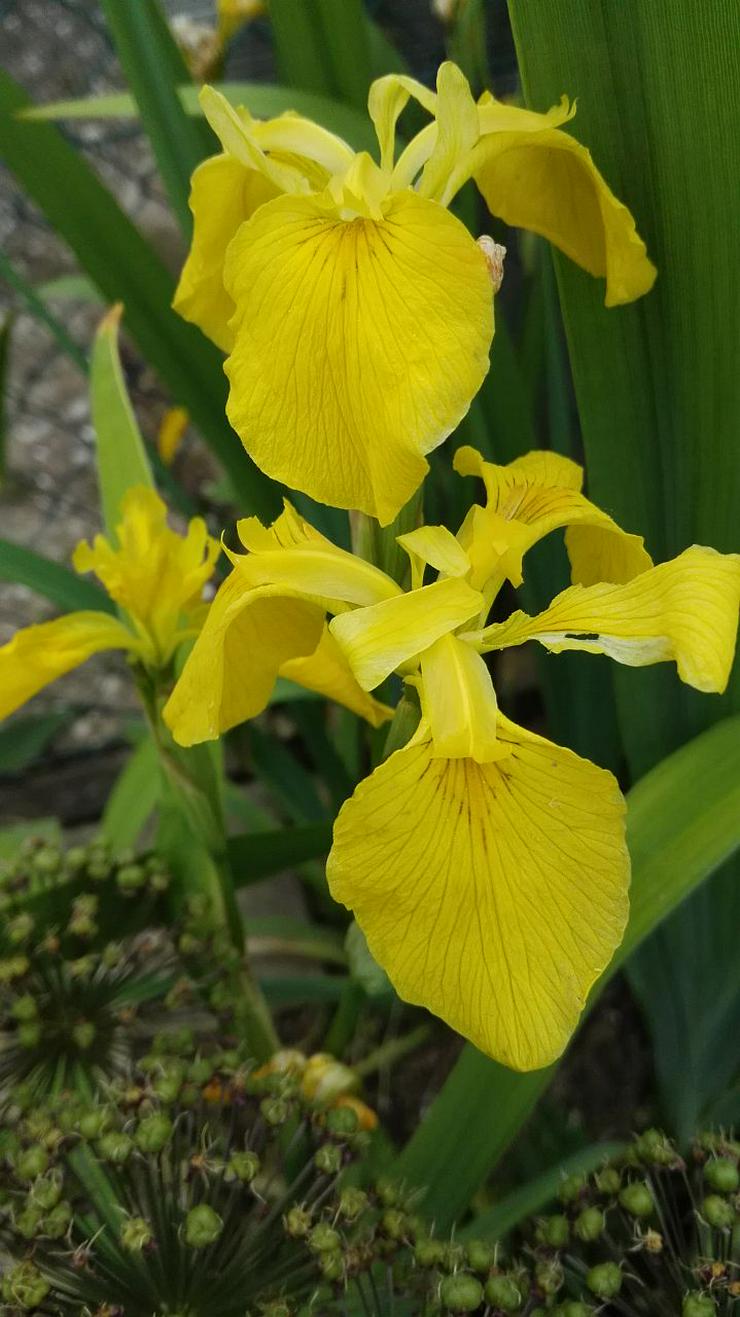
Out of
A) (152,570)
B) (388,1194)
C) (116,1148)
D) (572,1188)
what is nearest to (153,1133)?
(116,1148)

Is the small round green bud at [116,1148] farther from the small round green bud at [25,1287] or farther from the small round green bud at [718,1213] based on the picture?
the small round green bud at [718,1213]

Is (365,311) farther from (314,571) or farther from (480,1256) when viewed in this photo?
(480,1256)

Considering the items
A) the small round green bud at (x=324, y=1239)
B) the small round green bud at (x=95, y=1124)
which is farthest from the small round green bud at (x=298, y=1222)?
the small round green bud at (x=95, y=1124)

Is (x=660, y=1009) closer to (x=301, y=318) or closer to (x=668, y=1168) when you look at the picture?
(x=668, y=1168)

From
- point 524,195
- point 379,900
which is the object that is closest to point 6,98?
point 524,195

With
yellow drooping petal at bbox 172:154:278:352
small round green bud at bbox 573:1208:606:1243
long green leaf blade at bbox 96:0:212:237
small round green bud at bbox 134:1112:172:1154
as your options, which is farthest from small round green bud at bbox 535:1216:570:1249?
long green leaf blade at bbox 96:0:212:237

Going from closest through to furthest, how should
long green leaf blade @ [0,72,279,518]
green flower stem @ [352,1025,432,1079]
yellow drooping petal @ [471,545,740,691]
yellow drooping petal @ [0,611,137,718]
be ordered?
yellow drooping petal @ [471,545,740,691] < yellow drooping petal @ [0,611,137,718] < long green leaf blade @ [0,72,279,518] < green flower stem @ [352,1025,432,1079]

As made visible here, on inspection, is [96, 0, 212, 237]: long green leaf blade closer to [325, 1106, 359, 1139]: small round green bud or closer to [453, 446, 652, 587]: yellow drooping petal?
[453, 446, 652, 587]: yellow drooping petal

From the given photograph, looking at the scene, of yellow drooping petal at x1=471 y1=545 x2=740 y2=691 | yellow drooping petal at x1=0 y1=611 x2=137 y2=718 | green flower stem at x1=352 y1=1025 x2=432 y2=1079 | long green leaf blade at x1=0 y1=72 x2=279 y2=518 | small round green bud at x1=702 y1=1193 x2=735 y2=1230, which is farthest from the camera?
green flower stem at x1=352 y1=1025 x2=432 y2=1079
